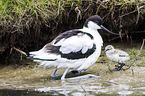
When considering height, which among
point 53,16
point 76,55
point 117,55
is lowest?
point 117,55

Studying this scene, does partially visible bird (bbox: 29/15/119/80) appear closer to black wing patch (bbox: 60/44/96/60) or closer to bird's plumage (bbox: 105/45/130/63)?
black wing patch (bbox: 60/44/96/60)

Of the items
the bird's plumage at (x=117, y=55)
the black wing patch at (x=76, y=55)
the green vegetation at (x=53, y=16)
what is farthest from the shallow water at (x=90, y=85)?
the green vegetation at (x=53, y=16)

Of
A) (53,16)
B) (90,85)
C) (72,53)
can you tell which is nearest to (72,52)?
(72,53)

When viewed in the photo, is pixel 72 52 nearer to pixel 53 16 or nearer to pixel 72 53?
pixel 72 53

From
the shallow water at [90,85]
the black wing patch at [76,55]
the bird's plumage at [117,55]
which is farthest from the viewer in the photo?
the bird's plumage at [117,55]

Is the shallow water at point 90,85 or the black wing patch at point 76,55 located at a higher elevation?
the black wing patch at point 76,55

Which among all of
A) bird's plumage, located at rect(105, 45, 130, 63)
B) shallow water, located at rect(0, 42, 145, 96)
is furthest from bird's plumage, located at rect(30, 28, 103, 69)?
bird's plumage, located at rect(105, 45, 130, 63)

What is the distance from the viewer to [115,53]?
4.38 meters

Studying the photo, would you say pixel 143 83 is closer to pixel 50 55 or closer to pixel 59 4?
pixel 50 55

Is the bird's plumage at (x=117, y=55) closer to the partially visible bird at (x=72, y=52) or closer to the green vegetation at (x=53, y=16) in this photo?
the partially visible bird at (x=72, y=52)

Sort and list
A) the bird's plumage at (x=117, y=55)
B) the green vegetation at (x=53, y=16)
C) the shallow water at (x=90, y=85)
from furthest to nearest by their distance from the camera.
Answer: the green vegetation at (x=53, y=16) < the bird's plumage at (x=117, y=55) < the shallow water at (x=90, y=85)

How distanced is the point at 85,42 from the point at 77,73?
0.67 m

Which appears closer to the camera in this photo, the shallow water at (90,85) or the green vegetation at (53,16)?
the shallow water at (90,85)

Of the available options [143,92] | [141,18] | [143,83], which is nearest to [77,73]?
[143,83]
